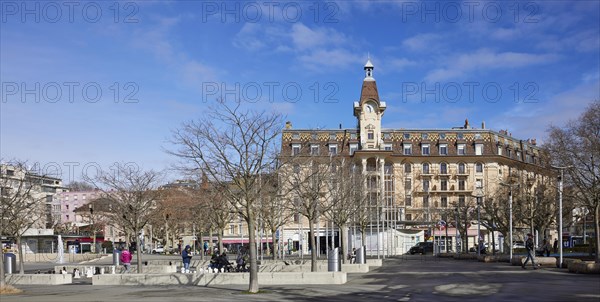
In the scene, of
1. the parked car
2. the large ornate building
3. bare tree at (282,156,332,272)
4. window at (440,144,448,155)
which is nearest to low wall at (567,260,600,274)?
bare tree at (282,156,332,272)

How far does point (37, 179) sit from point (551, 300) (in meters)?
38.6

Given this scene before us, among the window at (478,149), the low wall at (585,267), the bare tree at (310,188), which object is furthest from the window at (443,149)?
the low wall at (585,267)

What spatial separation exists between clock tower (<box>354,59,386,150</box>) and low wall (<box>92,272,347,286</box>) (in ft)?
213

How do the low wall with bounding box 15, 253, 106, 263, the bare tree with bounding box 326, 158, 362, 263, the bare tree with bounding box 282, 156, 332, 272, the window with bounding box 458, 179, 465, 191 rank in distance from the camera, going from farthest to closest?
the window with bounding box 458, 179, 465, 191 < the low wall with bounding box 15, 253, 106, 263 < the bare tree with bounding box 326, 158, 362, 263 < the bare tree with bounding box 282, 156, 332, 272

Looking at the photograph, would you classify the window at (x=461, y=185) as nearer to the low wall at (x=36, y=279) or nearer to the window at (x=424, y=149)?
the window at (x=424, y=149)

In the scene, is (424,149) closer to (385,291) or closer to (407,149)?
(407,149)

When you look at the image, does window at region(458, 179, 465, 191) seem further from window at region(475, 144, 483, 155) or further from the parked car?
the parked car

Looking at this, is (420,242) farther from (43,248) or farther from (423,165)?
(43,248)

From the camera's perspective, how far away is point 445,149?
97625 millimetres

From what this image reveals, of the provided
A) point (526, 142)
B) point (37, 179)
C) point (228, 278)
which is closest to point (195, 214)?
point (37, 179)

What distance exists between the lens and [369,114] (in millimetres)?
92250

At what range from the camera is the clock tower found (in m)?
91.3

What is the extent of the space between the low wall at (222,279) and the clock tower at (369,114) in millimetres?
64871

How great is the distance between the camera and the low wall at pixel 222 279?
26.6 meters
